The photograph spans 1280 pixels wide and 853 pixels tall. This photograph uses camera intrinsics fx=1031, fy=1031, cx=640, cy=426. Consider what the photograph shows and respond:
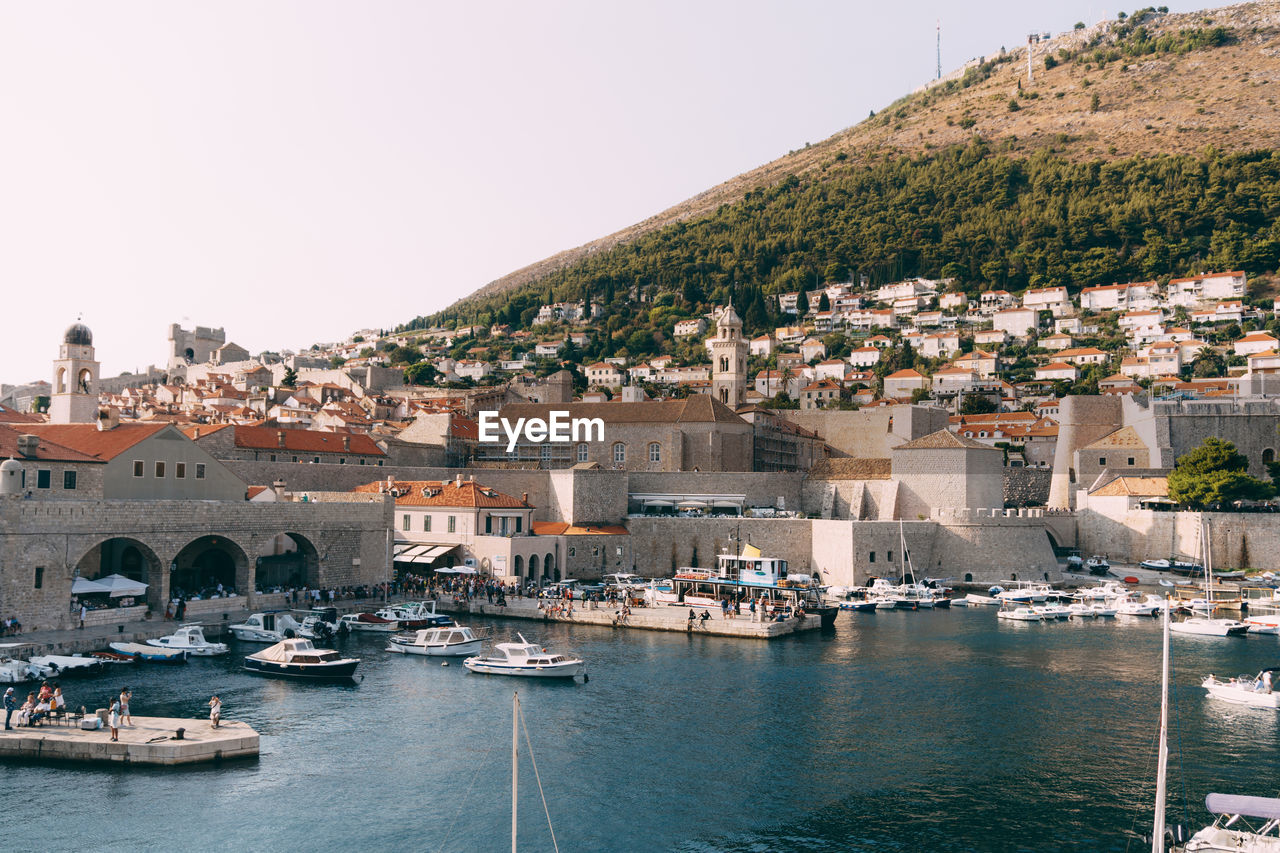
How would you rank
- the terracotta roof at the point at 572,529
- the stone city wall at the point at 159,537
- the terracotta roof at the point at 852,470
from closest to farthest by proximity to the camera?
the stone city wall at the point at 159,537 < the terracotta roof at the point at 572,529 < the terracotta roof at the point at 852,470

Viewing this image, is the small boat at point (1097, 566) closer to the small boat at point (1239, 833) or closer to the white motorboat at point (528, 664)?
the white motorboat at point (528, 664)

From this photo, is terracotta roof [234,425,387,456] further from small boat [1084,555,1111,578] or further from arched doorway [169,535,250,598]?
small boat [1084,555,1111,578]

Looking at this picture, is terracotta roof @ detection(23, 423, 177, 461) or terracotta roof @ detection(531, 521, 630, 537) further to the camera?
terracotta roof @ detection(531, 521, 630, 537)

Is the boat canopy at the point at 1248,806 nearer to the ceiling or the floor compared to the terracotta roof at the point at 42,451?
nearer to the floor

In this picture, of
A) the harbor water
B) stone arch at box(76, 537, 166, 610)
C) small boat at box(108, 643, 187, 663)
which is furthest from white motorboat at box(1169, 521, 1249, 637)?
stone arch at box(76, 537, 166, 610)

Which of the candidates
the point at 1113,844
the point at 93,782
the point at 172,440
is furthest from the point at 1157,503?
the point at 93,782

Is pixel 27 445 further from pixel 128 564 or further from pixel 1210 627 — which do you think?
pixel 1210 627

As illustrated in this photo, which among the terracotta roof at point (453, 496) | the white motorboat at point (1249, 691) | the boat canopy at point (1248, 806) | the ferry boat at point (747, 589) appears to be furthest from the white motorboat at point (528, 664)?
the white motorboat at point (1249, 691)

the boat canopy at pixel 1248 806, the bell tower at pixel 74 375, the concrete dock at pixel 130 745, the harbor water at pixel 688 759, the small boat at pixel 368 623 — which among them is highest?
the bell tower at pixel 74 375
